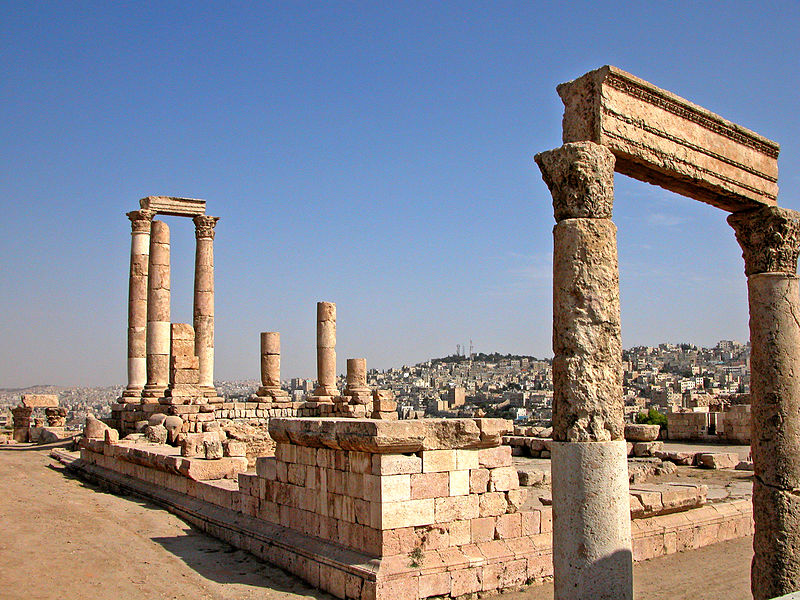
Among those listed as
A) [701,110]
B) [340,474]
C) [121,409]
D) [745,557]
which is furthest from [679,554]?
[121,409]

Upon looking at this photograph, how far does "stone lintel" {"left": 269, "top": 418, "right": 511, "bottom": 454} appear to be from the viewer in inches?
311

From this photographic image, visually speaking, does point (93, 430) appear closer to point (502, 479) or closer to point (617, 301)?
point (502, 479)

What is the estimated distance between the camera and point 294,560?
350 inches

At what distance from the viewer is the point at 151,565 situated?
9.30m

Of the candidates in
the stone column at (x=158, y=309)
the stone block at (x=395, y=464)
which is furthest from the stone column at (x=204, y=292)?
the stone block at (x=395, y=464)

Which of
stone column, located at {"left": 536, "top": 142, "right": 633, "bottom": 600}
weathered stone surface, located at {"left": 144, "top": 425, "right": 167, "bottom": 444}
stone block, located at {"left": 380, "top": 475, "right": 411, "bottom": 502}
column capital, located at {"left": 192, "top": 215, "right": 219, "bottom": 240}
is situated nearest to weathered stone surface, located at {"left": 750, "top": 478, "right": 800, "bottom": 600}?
stone column, located at {"left": 536, "top": 142, "right": 633, "bottom": 600}

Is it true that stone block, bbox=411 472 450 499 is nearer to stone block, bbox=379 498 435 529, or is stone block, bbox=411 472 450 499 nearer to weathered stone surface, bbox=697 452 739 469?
stone block, bbox=379 498 435 529

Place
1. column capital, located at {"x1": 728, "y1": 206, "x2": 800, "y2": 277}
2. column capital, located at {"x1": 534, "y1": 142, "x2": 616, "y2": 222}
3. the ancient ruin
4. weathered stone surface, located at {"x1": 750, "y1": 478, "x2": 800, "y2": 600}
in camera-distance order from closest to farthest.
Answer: the ancient ruin, column capital, located at {"x1": 534, "y1": 142, "x2": 616, "y2": 222}, weathered stone surface, located at {"x1": 750, "y1": 478, "x2": 800, "y2": 600}, column capital, located at {"x1": 728, "y1": 206, "x2": 800, "y2": 277}

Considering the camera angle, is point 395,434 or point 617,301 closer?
point 617,301

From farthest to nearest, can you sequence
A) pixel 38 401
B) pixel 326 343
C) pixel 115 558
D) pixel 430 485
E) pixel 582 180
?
pixel 38 401, pixel 326 343, pixel 115 558, pixel 430 485, pixel 582 180

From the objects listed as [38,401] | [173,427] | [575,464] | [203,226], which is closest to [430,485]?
[575,464]

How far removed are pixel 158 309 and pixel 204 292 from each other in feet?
8.31

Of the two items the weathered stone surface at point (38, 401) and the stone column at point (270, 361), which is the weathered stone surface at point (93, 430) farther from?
the weathered stone surface at point (38, 401)

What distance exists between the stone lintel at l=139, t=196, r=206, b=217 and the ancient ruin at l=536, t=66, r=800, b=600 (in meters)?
21.8
